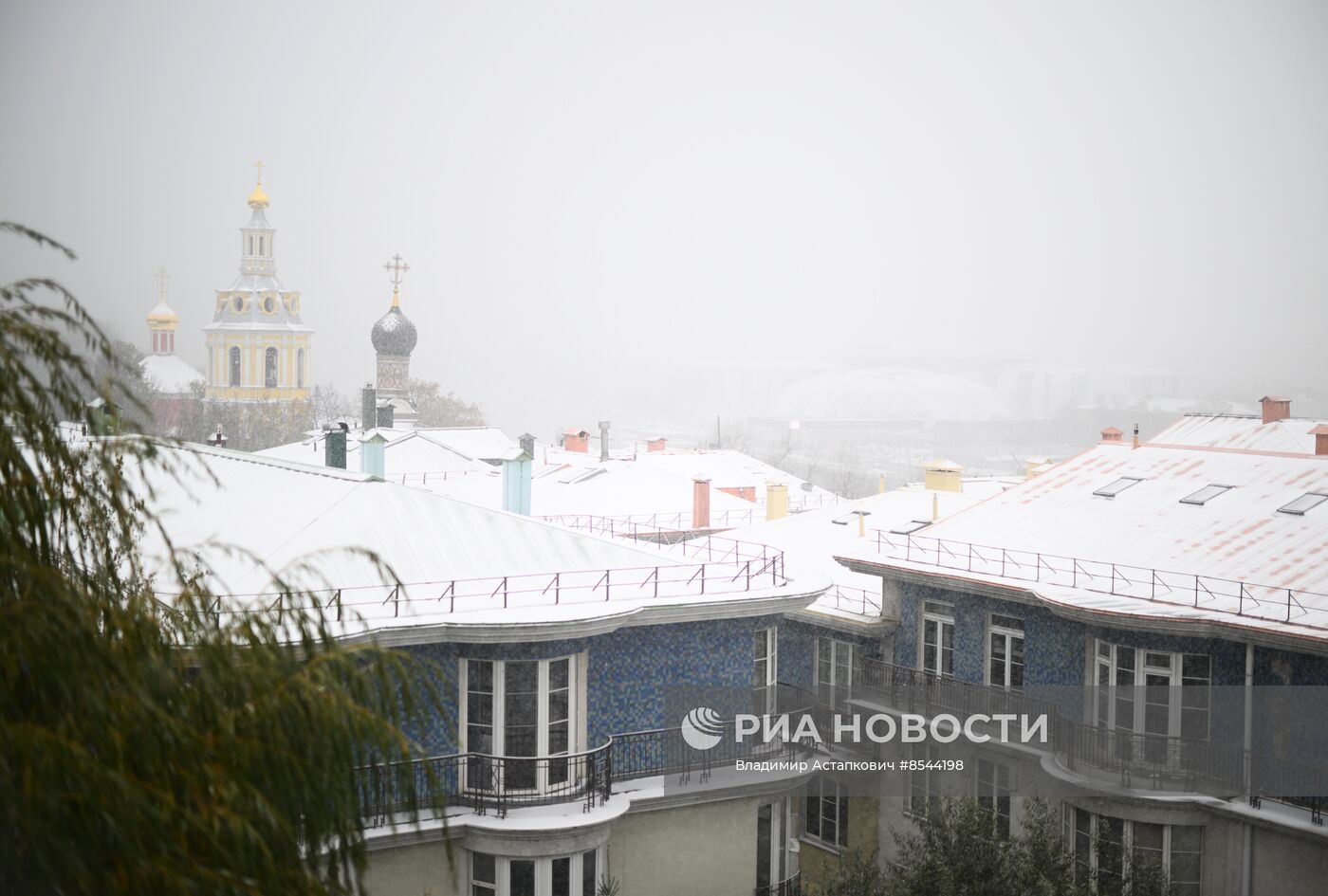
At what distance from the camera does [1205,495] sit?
2303 cm

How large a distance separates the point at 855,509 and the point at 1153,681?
11276mm

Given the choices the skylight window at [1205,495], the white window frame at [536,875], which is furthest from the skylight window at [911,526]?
the white window frame at [536,875]

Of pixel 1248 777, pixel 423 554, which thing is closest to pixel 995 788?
pixel 1248 777

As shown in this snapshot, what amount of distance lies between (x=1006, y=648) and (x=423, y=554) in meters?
8.93

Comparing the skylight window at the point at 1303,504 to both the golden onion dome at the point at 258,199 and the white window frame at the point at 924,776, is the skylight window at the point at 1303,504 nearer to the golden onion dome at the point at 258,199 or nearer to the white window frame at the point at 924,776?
the white window frame at the point at 924,776

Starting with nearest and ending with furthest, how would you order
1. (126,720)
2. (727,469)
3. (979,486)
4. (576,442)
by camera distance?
(126,720) → (979,486) → (576,442) → (727,469)

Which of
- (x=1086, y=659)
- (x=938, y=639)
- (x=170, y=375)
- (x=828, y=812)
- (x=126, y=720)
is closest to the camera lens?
(x=126, y=720)

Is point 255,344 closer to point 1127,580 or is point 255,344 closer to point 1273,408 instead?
point 1273,408

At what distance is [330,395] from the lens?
130m

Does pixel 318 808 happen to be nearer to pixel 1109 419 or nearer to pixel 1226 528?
pixel 1226 528

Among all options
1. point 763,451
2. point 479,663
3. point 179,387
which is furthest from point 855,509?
point 763,451

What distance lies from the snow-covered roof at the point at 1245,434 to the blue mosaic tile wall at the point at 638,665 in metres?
14.5
